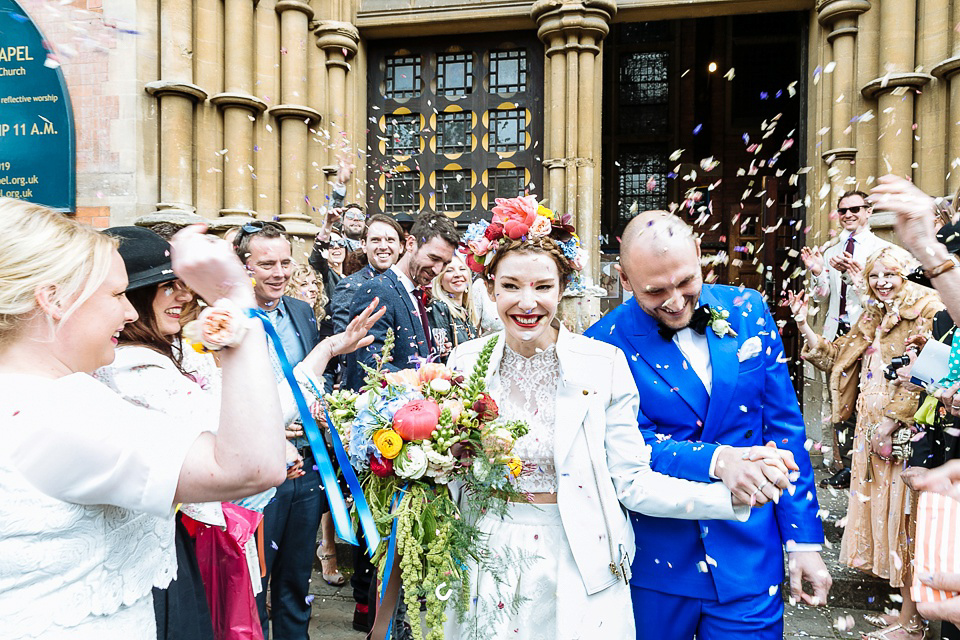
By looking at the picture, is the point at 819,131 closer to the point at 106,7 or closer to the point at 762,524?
the point at 762,524

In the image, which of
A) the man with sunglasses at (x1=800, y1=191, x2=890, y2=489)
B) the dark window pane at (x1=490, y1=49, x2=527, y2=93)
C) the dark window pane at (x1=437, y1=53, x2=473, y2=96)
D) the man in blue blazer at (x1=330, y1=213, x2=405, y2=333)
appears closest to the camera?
the man in blue blazer at (x1=330, y1=213, x2=405, y2=333)

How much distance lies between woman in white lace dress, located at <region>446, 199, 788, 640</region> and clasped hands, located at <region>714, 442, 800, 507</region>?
2.1 inches

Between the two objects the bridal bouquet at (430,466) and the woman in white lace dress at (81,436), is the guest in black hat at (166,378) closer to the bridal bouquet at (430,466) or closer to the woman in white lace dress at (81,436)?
the bridal bouquet at (430,466)

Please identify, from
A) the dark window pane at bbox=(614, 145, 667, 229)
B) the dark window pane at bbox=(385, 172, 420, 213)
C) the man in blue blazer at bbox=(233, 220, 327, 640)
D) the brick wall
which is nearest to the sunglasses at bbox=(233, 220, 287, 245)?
the man in blue blazer at bbox=(233, 220, 327, 640)

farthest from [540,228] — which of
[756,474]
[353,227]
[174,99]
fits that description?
[174,99]

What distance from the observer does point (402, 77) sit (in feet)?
26.5

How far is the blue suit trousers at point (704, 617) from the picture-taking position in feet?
7.11

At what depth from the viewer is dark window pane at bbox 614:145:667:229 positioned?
43.0 feet

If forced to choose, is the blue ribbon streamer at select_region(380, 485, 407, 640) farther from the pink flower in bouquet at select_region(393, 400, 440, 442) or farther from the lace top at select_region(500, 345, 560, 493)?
the lace top at select_region(500, 345, 560, 493)

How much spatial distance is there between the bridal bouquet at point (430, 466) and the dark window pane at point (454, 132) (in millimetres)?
6341

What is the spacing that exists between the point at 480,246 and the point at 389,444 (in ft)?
2.73

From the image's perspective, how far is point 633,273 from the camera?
2.26 m

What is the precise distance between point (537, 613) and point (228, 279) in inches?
57.6

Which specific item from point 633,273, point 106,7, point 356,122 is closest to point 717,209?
point 356,122
